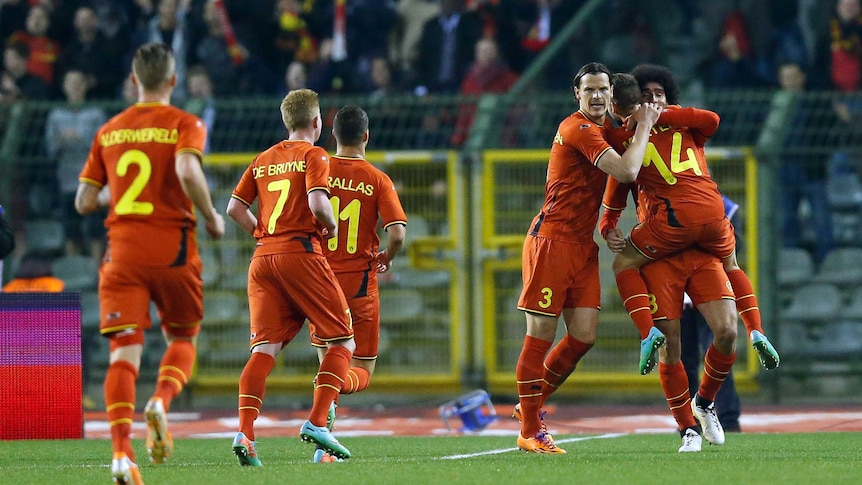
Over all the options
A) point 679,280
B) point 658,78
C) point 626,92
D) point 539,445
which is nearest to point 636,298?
point 679,280

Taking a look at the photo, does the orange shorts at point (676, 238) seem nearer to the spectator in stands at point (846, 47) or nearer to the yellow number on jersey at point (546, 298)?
the yellow number on jersey at point (546, 298)

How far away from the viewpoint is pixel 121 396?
263 inches

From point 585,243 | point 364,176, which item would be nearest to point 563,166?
point 585,243

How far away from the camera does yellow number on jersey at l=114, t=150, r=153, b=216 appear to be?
266 inches

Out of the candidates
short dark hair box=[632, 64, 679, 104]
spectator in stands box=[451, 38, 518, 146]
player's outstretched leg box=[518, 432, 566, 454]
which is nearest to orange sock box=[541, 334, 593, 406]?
player's outstretched leg box=[518, 432, 566, 454]

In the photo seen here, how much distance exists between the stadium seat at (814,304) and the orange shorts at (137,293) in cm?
864

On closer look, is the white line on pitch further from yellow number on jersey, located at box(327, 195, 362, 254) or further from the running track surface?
yellow number on jersey, located at box(327, 195, 362, 254)

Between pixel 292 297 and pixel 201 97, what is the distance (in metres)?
7.77

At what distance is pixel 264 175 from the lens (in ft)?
26.7

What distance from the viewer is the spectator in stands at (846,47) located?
15133 millimetres

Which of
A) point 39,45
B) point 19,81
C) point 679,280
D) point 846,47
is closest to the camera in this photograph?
point 679,280

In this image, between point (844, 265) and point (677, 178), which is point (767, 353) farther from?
point (844, 265)

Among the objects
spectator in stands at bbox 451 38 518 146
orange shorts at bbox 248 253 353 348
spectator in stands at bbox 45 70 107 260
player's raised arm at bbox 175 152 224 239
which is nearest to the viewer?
player's raised arm at bbox 175 152 224 239

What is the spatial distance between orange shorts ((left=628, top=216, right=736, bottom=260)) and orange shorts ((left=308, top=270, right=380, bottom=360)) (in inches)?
63.6
